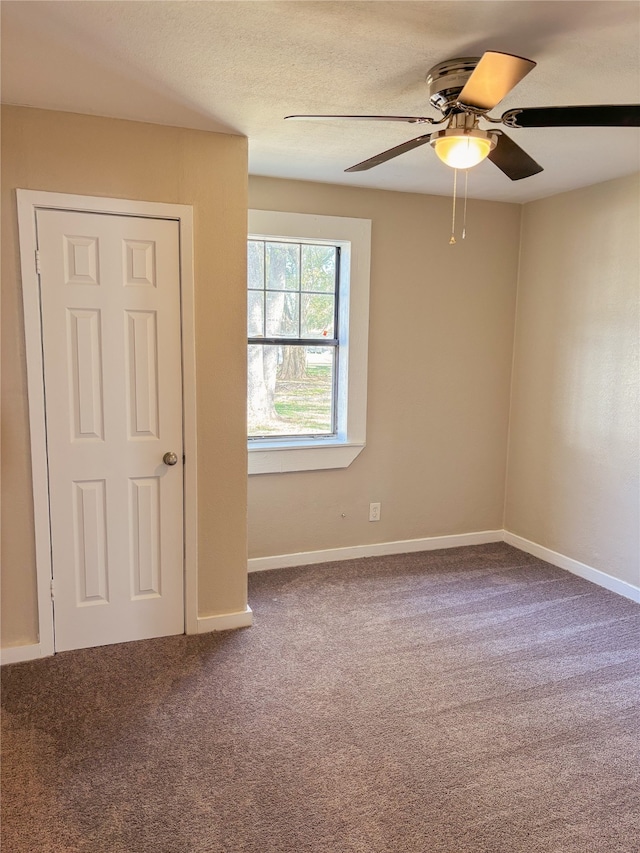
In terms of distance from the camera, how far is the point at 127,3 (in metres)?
1.67

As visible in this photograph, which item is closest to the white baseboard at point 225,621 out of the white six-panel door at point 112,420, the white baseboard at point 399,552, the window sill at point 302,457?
the white baseboard at point 399,552

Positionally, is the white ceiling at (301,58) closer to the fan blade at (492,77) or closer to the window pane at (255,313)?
the fan blade at (492,77)

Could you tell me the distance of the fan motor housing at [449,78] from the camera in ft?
6.45

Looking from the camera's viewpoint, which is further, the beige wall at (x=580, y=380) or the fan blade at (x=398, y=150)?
the beige wall at (x=580, y=380)

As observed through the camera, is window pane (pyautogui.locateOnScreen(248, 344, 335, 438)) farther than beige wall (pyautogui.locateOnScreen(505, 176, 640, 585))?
Yes

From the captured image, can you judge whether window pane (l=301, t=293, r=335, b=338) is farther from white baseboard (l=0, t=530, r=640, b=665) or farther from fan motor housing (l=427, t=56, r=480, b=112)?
fan motor housing (l=427, t=56, r=480, b=112)

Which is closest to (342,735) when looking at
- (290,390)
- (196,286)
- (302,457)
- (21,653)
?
(21,653)

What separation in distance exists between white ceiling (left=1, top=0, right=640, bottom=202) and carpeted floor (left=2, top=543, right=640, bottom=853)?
95.4 inches

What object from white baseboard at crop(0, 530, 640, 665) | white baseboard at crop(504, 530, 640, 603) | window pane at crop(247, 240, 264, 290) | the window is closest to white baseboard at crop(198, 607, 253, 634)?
white baseboard at crop(0, 530, 640, 665)

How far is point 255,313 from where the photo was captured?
145 inches

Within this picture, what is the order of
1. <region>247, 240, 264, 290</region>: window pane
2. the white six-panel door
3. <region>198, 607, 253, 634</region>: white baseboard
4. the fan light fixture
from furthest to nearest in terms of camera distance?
<region>247, 240, 264, 290</region>: window pane → <region>198, 607, 253, 634</region>: white baseboard → the white six-panel door → the fan light fixture

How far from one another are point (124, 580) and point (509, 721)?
1.84m

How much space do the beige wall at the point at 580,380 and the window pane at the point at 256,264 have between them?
1.92 m

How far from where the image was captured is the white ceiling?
5.59ft
